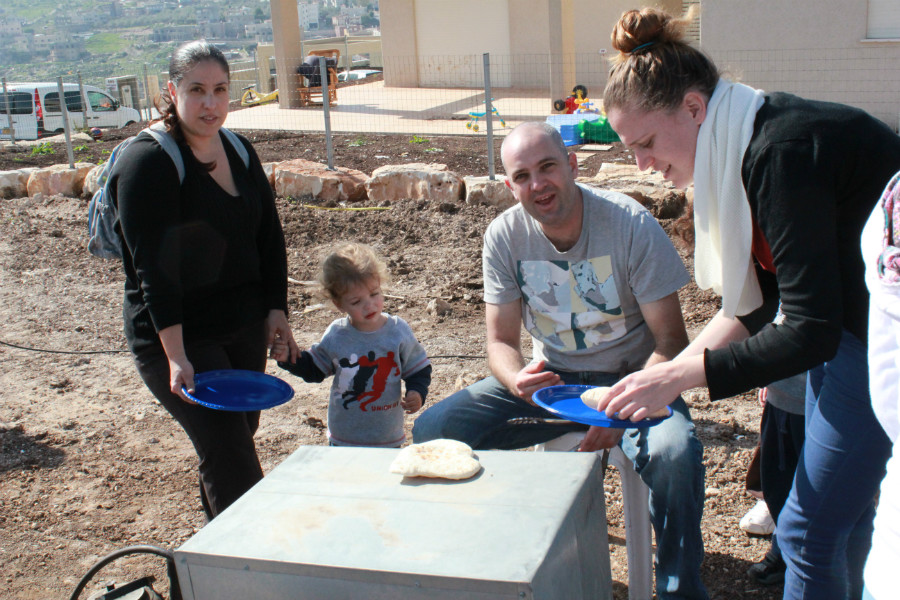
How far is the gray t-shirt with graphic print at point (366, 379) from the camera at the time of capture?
3.08 meters

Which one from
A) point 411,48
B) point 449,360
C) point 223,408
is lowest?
point 449,360

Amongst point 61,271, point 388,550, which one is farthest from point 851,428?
point 61,271

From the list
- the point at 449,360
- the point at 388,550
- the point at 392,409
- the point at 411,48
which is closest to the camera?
the point at 388,550

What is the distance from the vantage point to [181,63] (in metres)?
Answer: 2.67

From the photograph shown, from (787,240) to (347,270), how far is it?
5.34ft

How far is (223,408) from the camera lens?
2.53 metres

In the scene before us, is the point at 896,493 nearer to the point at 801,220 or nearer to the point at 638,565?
the point at 801,220

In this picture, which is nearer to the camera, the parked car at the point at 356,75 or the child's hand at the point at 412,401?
the child's hand at the point at 412,401

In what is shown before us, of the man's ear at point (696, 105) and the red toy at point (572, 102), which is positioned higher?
the man's ear at point (696, 105)

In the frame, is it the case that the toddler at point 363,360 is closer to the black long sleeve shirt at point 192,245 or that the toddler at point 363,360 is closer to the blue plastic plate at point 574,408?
the black long sleeve shirt at point 192,245

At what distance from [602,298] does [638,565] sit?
0.86 meters

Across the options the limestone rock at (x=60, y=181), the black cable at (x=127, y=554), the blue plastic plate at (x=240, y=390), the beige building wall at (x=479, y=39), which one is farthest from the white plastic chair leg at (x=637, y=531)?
the beige building wall at (x=479, y=39)

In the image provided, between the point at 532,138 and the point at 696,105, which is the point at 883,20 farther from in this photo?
the point at 696,105

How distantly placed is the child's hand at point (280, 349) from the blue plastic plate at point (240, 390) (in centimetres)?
23
